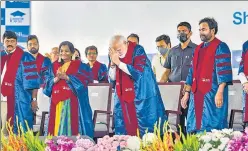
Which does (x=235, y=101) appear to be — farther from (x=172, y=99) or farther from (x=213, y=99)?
(x=172, y=99)

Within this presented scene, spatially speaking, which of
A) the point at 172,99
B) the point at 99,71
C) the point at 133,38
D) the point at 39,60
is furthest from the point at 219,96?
the point at 39,60

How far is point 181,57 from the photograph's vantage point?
16.9ft

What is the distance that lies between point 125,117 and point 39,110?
1179 mm

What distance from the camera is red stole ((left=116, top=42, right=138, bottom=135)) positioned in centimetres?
498

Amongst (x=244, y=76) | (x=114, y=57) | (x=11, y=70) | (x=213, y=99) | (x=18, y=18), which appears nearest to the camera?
(x=244, y=76)

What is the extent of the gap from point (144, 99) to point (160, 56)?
0.58 m

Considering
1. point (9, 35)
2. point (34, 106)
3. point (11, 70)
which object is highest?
point (9, 35)

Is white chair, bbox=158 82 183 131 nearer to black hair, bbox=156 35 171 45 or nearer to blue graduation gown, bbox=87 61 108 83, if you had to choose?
black hair, bbox=156 35 171 45

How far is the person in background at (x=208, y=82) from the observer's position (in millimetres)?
4633

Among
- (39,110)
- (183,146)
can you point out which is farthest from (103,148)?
(39,110)

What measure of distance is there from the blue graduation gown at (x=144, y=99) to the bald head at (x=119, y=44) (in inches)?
3.7

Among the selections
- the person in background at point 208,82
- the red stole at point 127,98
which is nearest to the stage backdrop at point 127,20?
the person in background at point 208,82

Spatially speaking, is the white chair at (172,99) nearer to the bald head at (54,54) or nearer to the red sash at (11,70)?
the bald head at (54,54)

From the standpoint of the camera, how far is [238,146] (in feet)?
6.31
